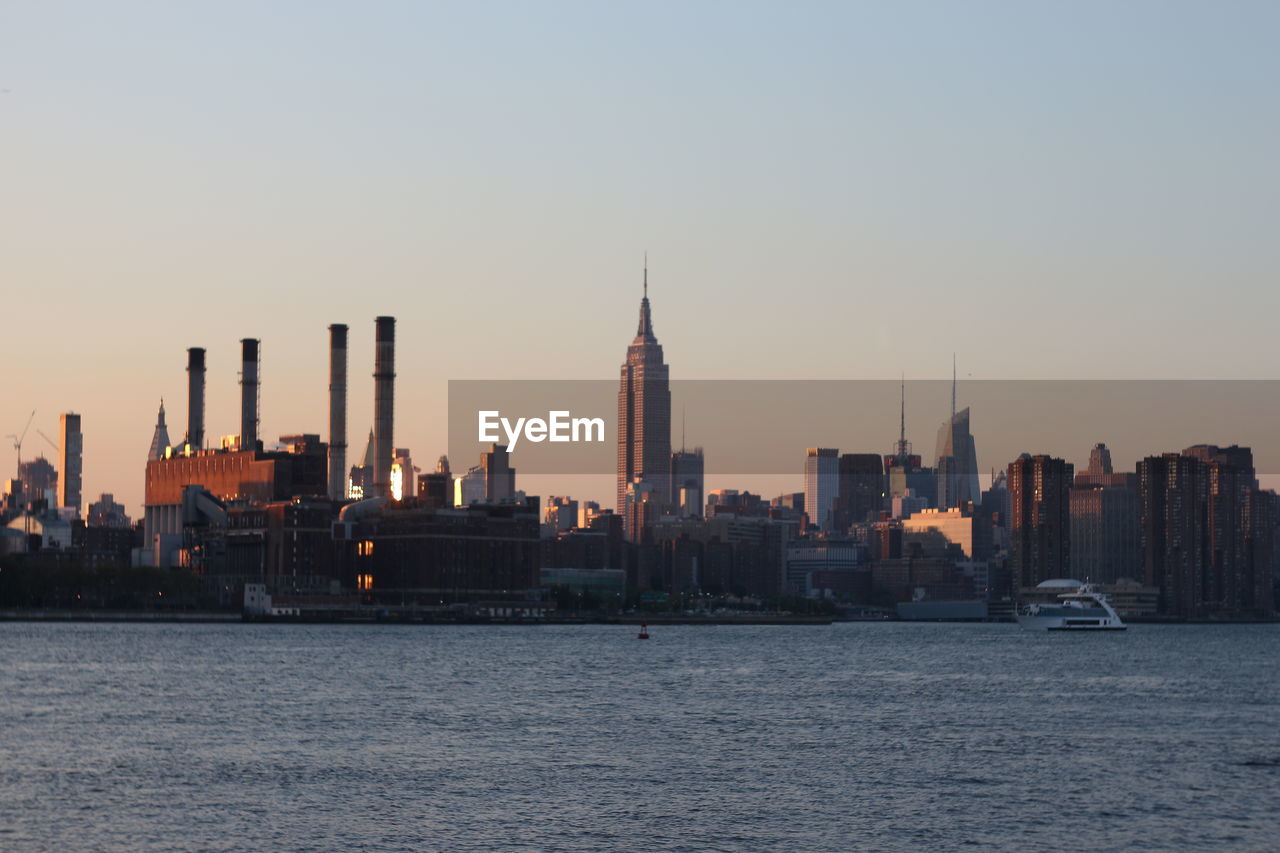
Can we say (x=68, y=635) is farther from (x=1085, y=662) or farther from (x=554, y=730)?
(x=554, y=730)

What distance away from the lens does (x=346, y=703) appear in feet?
329

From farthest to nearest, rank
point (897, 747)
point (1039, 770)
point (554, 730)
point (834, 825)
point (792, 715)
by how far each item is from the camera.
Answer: point (792, 715) < point (554, 730) < point (897, 747) < point (1039, 770) < point (834, 825)

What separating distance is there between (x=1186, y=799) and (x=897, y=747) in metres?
16.8

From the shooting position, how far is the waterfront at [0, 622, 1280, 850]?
57281mm

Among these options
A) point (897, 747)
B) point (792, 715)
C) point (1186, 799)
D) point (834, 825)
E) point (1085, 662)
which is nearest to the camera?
point (834, 825)

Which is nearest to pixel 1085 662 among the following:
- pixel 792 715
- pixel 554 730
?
pixel 792 715

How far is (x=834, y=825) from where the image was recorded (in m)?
58.8

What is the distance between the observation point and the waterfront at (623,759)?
57281 millimetres

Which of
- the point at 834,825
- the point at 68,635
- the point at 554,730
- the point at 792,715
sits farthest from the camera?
the point at 68,635

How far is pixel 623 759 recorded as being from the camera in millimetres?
74125

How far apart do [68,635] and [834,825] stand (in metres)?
148

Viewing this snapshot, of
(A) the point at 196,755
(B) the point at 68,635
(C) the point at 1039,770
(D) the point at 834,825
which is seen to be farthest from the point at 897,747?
(B) the point at 68,635

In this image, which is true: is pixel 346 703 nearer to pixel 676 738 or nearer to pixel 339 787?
pixel 676 738

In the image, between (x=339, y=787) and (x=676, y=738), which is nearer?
(x=339, y=787)
